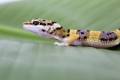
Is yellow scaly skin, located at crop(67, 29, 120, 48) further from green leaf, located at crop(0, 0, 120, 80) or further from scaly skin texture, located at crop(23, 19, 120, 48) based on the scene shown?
green leaf, located at crop(0, 0, 120, 80)

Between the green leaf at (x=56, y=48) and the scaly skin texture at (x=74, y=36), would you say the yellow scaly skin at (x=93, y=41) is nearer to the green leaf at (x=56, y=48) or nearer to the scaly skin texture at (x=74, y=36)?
the scaly skin texture at (x=74, y=36)

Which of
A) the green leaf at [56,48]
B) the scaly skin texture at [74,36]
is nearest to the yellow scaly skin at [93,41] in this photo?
the scaly skin texture at [74,36]

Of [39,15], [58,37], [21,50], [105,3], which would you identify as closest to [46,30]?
[58,37]

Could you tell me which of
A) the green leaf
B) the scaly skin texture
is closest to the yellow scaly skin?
the scaly skin texture

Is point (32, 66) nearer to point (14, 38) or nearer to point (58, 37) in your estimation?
point (14, 38)

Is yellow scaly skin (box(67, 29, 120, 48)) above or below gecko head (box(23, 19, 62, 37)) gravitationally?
below

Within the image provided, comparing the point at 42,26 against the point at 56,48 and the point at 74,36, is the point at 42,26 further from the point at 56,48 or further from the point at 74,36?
the point at 56,48
